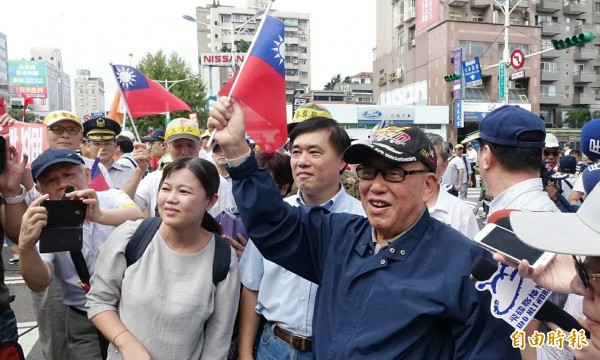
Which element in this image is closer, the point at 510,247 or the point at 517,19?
the point at 510,247

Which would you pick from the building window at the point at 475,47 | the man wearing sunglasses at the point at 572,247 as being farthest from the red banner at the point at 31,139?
the building window at the point at 475,47

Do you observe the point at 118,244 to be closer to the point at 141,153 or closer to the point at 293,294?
the point at 293,294

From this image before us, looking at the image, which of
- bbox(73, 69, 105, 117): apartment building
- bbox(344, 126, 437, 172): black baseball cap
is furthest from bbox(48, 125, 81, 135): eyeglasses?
bbox(73, 69, 105, 117): apartment building

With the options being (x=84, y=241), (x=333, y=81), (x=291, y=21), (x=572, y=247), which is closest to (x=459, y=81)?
(x=84, y=241)

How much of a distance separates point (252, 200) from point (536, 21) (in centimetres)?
6128

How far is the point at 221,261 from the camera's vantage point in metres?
2.36

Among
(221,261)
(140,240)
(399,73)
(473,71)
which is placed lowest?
(221,261)

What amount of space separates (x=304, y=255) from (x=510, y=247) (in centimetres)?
99

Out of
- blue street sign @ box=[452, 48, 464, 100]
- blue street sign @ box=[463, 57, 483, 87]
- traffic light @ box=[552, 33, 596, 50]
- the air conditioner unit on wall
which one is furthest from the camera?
the air conditioner unit on wall

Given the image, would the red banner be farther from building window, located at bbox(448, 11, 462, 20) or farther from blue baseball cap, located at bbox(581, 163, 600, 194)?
building window, located at bbox(448, 11, 462, 20)

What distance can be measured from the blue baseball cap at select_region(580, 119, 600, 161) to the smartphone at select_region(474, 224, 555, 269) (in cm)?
237

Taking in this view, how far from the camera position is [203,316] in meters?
2.24

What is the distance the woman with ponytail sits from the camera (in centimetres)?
218

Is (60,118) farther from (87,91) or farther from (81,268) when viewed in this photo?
(87,91)
